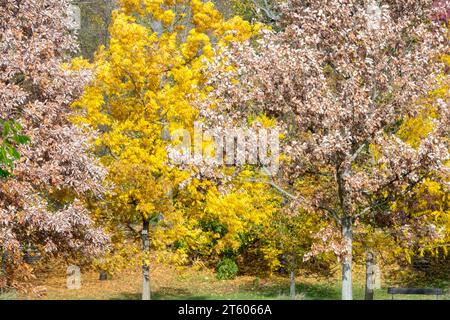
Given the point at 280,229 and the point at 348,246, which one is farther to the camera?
the point at 280,229

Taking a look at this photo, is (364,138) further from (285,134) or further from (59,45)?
(59,45)

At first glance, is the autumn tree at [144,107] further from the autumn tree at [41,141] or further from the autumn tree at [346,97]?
the autumn tree at [346,97]

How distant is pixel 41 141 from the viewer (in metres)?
17.1

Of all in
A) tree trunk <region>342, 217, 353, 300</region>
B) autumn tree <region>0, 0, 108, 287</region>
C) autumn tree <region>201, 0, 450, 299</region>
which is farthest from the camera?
Result: tree trunk <region>342, 217, 353, 300</region>

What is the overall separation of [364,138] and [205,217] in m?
8.40

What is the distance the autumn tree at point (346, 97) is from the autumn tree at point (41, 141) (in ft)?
10.8

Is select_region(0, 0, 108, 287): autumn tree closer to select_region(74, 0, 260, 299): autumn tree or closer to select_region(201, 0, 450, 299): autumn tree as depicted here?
select_region(74, 0, 260, 299): autumn tree

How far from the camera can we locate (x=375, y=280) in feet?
99.5

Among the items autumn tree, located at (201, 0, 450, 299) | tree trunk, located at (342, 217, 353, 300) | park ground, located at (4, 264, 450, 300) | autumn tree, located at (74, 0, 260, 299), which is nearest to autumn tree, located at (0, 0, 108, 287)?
autumn tree, located at (74, 0, 260, 299)

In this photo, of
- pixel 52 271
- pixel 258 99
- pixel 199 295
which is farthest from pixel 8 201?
pixel 52 271

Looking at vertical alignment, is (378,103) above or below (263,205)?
above

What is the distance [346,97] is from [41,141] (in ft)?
21.2

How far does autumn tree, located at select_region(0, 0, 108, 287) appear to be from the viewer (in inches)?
653

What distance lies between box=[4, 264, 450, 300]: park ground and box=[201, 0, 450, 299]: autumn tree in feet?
38.1
